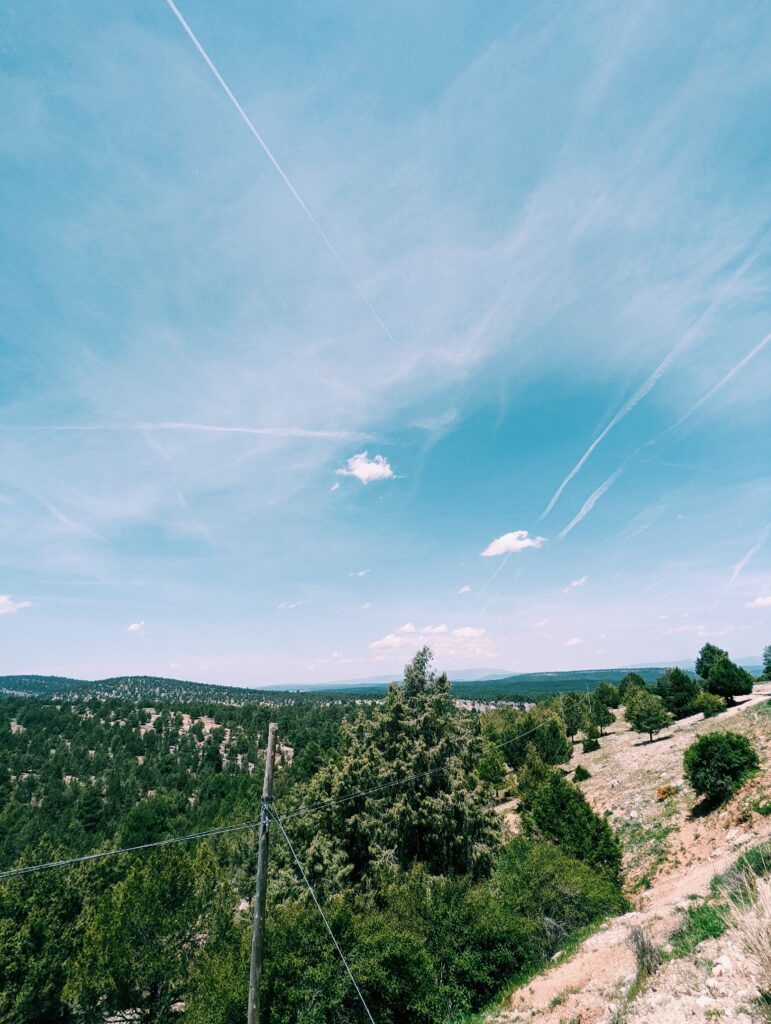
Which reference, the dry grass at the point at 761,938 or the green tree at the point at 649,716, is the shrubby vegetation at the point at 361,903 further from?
the green tree at the point at 649,716

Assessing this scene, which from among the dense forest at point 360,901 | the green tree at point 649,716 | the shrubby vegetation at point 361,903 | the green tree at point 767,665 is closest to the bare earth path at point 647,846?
the green tree at point 649,716

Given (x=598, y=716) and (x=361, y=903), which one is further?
(x=598, y=716)

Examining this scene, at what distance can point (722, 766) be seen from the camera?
3033 centimetres

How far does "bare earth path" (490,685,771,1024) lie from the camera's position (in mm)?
13422

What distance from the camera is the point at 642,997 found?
31.6 feet

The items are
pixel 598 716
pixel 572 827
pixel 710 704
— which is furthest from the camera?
pixel 598 716

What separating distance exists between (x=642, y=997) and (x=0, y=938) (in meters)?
41.0

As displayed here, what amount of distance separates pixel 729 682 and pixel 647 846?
40351mm

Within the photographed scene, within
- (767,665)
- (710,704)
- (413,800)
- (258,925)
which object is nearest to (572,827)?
(413,800)

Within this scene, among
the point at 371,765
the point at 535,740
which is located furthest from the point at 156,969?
the point at 535,740

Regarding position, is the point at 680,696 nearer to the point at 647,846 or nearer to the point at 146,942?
the point at 647,846

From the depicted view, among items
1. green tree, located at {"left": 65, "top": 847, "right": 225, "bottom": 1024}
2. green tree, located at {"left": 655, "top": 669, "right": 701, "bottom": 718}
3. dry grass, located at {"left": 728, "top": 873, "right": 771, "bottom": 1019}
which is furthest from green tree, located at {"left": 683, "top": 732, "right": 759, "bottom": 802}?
green tree, located at {"left": 655, "top": 669, "right": 701, "bottom": 718}

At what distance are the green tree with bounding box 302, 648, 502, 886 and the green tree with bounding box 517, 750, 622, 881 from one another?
24.8 ft

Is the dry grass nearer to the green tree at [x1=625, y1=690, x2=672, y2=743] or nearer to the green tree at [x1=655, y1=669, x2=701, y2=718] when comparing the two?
the green tree at [x1=625, y1=690, x2=672, y2=743]
